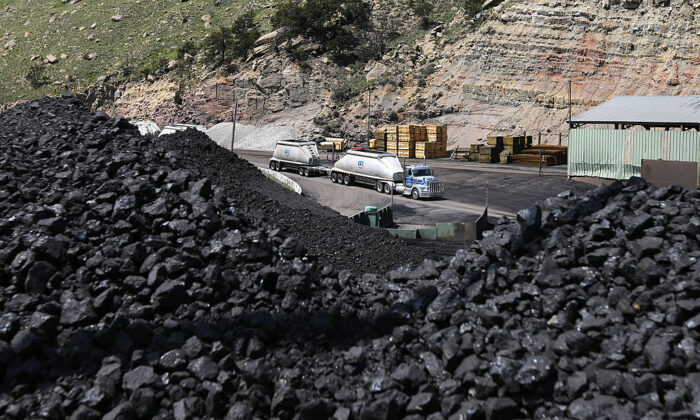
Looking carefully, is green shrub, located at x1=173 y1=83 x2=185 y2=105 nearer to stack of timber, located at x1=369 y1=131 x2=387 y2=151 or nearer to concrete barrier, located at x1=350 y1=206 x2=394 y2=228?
stack of timber, located at x1=369 y1=131 x2=387 y2=151

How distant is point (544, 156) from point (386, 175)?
1634 centimetres

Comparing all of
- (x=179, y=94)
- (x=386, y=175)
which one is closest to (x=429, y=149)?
(x=386, y=175)

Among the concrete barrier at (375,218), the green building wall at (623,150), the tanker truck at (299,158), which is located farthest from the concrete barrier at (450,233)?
the tanker truck at (299,158)

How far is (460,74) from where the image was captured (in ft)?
204

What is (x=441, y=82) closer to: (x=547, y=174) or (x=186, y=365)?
(x=547, y=174)

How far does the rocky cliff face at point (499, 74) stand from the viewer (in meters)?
52.9

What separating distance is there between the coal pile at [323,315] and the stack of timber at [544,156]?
118ft

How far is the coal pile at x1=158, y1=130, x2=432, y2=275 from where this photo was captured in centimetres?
1775

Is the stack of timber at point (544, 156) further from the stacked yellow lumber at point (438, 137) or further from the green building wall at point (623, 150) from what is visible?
the green building wall at point (623, 150)

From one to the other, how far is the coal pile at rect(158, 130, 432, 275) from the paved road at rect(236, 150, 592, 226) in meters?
8.06

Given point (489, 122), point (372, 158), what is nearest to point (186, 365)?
point (372, 158)

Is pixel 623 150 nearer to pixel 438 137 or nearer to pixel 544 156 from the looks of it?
pixel 544 156

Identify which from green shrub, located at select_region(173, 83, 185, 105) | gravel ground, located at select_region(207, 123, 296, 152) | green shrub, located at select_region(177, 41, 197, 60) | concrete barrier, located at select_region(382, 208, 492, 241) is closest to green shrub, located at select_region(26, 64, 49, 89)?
green shrub, located at select_region(177, 41, 197, 60)

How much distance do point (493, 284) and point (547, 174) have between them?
34307mm
